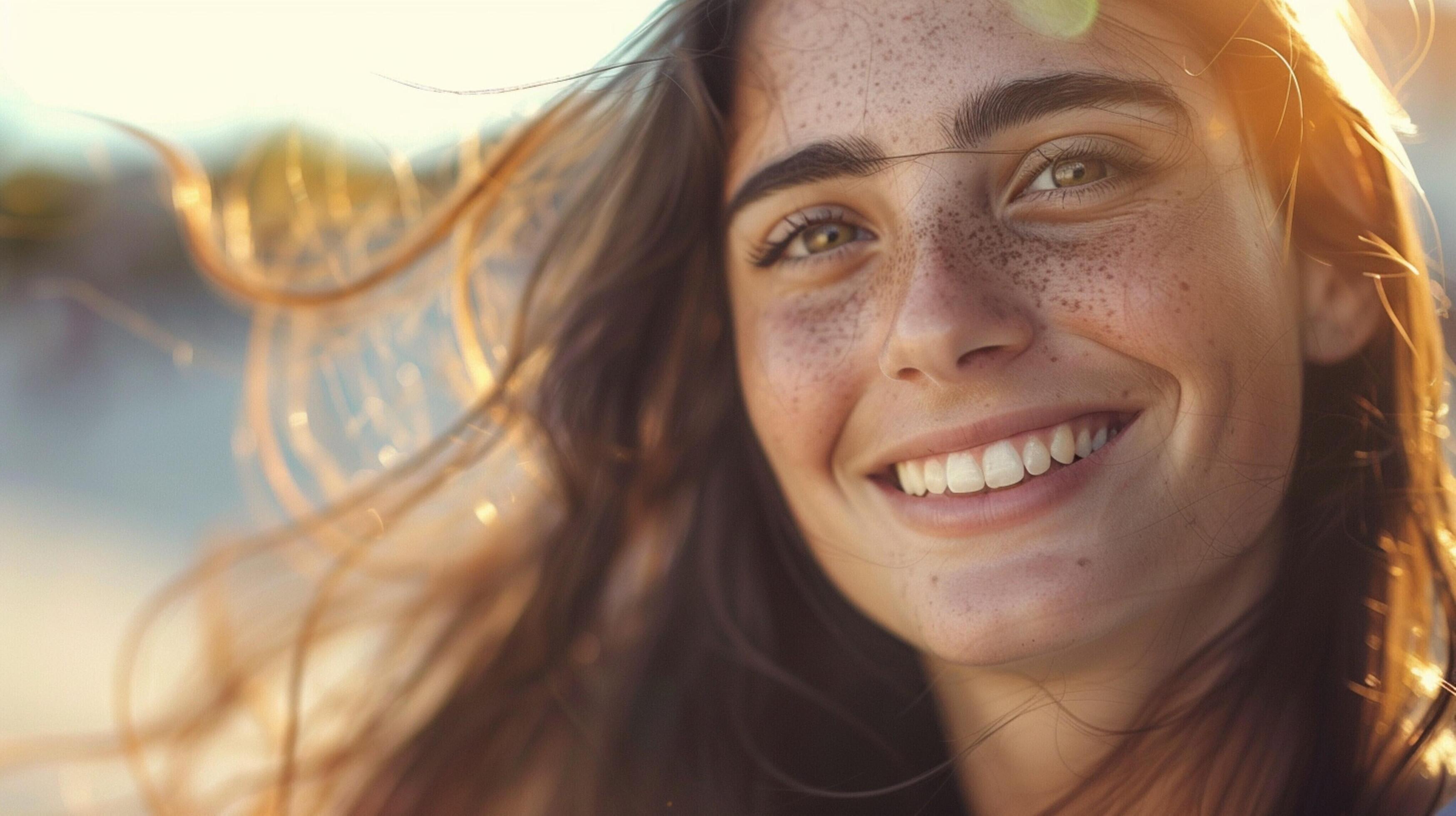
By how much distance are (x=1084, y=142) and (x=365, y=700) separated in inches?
71.1

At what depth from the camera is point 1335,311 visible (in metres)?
1.43

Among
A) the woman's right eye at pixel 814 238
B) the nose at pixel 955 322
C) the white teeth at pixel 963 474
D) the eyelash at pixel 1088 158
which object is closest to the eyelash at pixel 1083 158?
the eyelash at pixel 1088 158

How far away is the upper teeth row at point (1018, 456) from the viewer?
4.52 ft

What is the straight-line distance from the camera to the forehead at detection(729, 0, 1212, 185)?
1350mm

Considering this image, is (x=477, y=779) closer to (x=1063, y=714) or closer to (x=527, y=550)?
(x=527, y=550)

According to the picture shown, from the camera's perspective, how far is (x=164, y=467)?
7273 millimetres

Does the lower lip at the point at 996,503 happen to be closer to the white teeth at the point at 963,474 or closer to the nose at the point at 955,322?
the white teeth at the point at 963,474

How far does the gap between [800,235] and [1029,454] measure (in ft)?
1.55

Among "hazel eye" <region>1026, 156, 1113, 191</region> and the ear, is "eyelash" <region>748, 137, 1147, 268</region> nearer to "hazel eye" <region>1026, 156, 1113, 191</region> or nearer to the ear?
"hazel eye" <region>1026, 156, 1113, 191</region>

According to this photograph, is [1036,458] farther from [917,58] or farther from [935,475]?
[917,58]

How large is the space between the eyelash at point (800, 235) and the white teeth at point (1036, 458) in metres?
0.37

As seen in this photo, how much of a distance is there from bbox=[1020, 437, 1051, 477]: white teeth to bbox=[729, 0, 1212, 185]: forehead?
40 centimetres

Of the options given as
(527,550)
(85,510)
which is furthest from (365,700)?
(85,510)

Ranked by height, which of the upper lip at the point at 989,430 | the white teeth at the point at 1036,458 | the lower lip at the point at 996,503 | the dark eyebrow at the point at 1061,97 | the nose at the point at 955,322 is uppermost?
the dark eyebrow at the point at 1061,97
